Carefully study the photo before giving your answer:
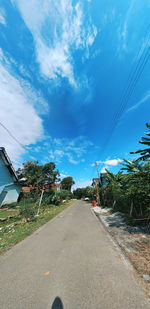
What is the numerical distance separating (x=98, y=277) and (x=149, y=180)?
196 inches

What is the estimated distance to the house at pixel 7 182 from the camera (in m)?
11.0

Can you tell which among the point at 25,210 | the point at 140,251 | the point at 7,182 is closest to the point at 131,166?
the point at 140,251

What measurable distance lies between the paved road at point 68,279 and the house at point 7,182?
8583 mm

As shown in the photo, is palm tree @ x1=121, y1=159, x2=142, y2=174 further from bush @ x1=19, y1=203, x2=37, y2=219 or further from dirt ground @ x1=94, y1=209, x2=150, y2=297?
bush @ x1=19, y1=203, x2=37, y2=219

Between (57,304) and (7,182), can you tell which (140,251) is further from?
(7,182)

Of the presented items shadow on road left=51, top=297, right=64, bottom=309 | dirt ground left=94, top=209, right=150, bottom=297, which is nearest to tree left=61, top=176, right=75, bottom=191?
dirt ground left=94, top=209, right=150, bottom=297

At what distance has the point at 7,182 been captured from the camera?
1122 cm

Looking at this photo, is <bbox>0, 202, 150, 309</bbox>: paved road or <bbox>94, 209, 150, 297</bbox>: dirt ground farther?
<bbox>94, 209, 150, 297</bbox>: dirt ground

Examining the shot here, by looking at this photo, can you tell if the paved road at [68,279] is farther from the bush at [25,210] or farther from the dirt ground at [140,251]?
the bush at [25,210]

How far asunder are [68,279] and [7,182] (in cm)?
1110

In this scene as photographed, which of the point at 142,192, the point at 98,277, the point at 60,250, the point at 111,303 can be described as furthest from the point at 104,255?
the point at 142,192

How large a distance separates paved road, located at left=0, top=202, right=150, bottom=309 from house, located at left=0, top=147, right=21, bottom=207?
28.2 feet

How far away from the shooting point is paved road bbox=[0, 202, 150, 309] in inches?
74.1

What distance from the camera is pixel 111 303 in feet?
6.07
